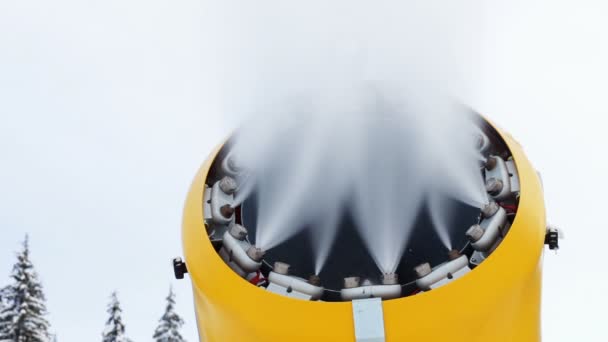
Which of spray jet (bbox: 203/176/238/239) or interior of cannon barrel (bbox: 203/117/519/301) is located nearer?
interior of cannon barrel (bbox: 203/117/519/301)

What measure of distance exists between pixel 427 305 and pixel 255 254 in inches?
39.6

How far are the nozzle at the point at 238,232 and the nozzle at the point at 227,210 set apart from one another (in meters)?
0.08

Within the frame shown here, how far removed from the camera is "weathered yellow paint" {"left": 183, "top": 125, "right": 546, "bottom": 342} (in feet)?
12.9

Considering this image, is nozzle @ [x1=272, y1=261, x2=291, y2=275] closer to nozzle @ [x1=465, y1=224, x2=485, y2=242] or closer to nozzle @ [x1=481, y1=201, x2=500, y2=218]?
nozzle @ [x1=465, y1=224, x2=485, y2=242]

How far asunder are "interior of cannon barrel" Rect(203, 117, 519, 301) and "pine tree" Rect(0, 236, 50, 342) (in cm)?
1468

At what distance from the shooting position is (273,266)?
451 cm

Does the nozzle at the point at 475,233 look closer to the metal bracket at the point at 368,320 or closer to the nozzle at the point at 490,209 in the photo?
the nozzle at the point at 490,209

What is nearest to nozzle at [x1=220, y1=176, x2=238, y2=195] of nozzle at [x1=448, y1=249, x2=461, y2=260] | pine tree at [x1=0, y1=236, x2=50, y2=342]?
nozzle at [x1=448, y1=249, x2=461, y2=260]

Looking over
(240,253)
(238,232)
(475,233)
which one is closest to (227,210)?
(238,232)

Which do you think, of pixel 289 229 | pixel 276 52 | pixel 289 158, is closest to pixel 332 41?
pixel 276 52

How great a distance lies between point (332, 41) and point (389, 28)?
33 centimetres

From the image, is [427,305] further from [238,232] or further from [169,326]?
[169,326]

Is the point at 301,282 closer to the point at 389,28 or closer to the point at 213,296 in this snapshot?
the point at 213,296

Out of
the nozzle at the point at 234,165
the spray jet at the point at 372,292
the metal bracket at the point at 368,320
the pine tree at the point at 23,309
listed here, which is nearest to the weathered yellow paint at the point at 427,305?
the metal bracket at the point at 368,320
